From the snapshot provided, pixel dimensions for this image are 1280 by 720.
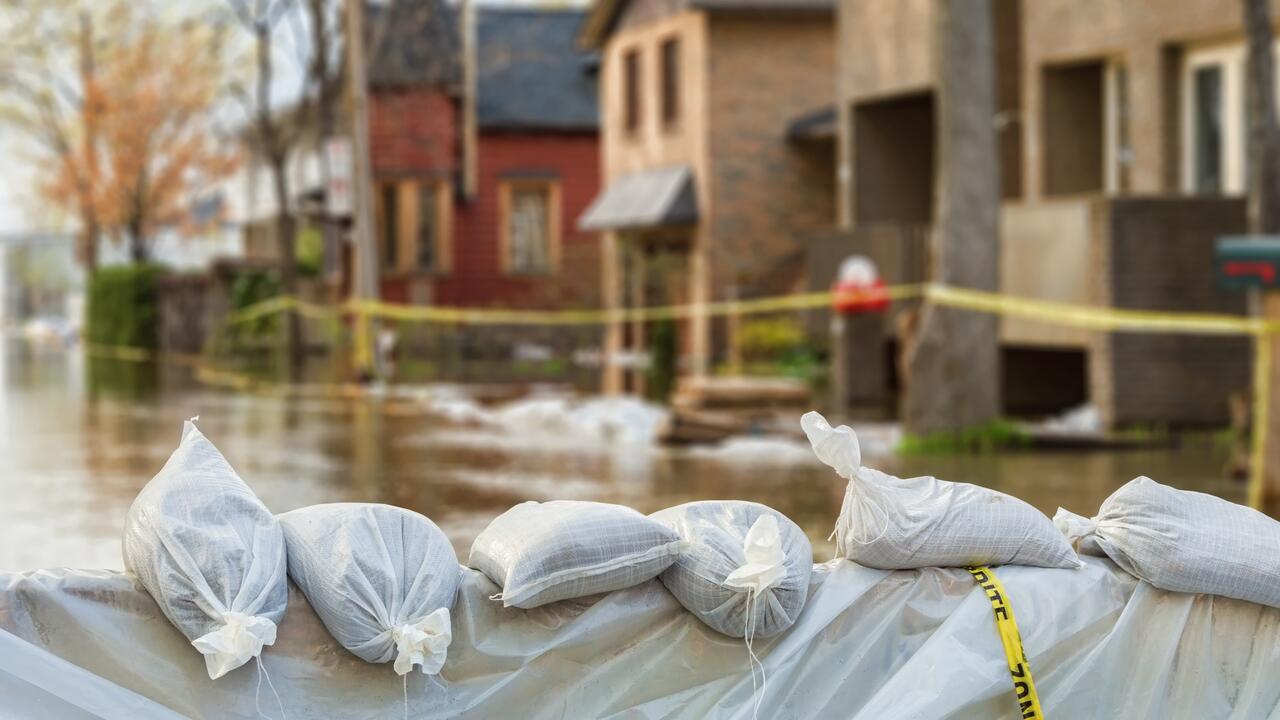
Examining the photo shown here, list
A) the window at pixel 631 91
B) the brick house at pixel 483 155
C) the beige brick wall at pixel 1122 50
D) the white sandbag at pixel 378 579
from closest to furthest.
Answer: the white sandbag at pixel 378 579, the beige brick wall at pixel 1122 50, the window at pixel 631 91, the brick house at pixel 483 155

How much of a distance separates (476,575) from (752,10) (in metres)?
27.9

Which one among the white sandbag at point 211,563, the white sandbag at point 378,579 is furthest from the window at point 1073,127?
the white sandbag at point 211,563

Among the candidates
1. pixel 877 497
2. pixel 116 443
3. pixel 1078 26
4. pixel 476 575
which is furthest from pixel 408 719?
pixel 1078 26

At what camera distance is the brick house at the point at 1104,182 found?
586 inches

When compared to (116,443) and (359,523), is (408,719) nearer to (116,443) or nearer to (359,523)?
(359,523)

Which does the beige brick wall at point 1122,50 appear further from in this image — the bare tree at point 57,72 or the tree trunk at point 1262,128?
the bare tree at point 57,72

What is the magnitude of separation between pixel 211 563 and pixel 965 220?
11.1 meters

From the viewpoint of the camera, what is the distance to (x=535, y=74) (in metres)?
41.1

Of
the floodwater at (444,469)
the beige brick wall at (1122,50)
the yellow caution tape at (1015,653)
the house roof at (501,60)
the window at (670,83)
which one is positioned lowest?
the floodwater at (444,469)

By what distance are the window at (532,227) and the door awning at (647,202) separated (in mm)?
5620

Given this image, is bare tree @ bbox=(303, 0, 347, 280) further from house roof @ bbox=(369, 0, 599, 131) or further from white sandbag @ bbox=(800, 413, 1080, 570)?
white sandbag @ bbox=(800, 413, 1080, 570)

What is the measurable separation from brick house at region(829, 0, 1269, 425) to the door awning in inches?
346

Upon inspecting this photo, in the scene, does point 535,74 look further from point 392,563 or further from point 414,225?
point 392,563

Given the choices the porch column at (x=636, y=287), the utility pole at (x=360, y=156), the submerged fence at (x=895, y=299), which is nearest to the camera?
the submerged fence at (x=895, y=299)
